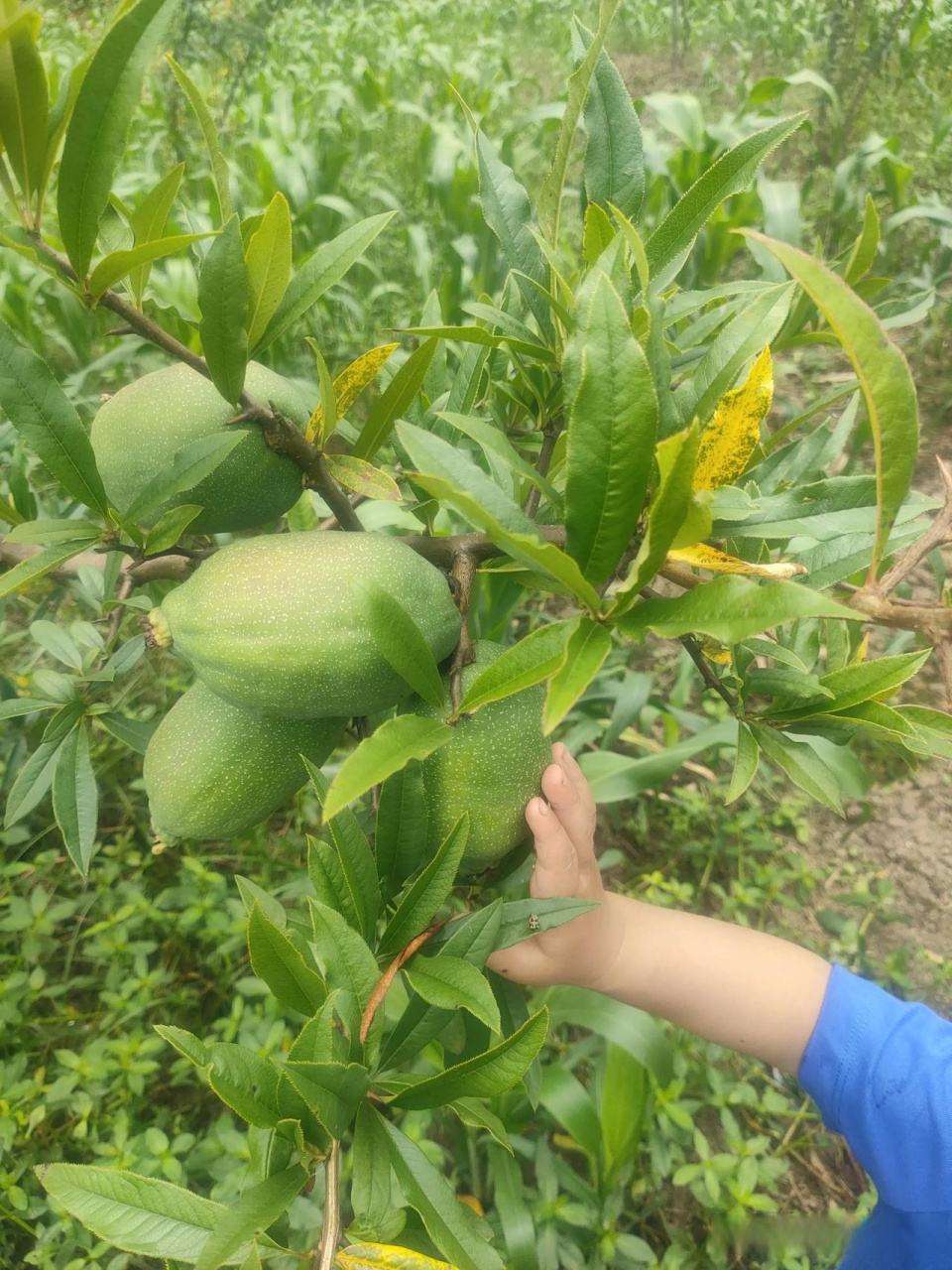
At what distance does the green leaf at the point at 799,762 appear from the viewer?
695mm

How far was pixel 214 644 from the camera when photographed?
630 mm

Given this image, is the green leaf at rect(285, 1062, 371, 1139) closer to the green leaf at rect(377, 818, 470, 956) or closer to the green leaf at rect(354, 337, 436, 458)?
the green leaf at rect(377, 818, 470, 956)

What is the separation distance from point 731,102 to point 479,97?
101 inches

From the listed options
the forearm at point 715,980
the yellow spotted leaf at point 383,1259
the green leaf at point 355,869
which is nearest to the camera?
the yellow spotted leaf at point 383,1259

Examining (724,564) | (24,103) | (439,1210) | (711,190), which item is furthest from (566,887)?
(24,103)

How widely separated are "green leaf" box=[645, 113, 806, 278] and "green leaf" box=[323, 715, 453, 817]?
42 centimetres

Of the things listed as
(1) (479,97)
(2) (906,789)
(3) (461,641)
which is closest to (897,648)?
(2) (906,789)

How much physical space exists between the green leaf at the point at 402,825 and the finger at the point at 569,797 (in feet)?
0.37

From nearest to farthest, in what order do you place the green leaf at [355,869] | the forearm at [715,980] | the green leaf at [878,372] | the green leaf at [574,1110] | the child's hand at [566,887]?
the green leaf at [878,372] < the green leaf at [355,869] < the child's hand at [566,887] < the forearm at [715,980] < the green leaf at [574,1110]

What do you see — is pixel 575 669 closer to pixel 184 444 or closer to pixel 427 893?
pixel 427 893

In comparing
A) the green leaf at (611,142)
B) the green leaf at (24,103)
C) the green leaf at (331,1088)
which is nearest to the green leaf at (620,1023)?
the green leaf at (331,1088)

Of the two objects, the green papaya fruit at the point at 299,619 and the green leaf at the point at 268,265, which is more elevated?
the green leaf at the point at 268,265

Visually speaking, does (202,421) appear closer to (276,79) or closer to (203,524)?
(203,524)

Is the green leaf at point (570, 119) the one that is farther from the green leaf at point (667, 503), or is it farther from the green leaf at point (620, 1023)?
the green leaf at point (620, 1023)
